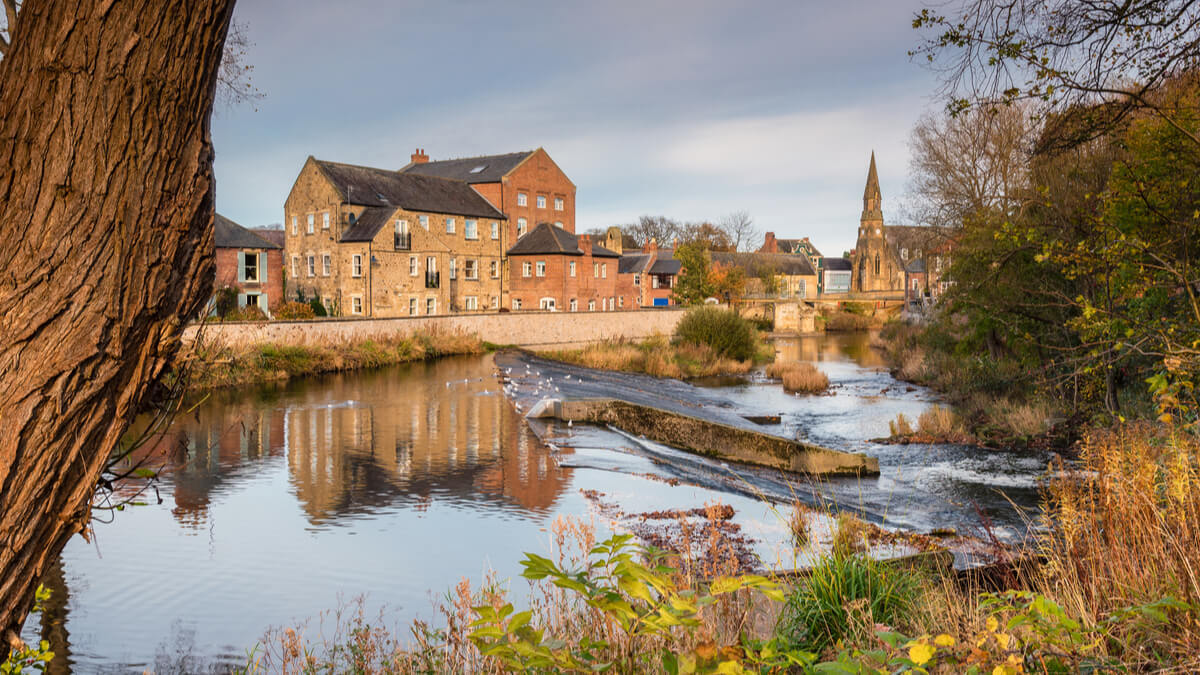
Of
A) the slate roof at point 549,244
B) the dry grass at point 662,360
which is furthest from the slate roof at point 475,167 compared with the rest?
the dry grass at point 662,360

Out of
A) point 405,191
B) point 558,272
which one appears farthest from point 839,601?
point 558,272

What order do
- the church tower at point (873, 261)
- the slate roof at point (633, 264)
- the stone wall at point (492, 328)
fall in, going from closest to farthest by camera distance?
the stone wall at point (492, 328) < the slate roof at point (633, 264) < the church tower at point (873, 261)

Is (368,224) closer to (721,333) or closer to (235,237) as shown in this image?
(235,237)

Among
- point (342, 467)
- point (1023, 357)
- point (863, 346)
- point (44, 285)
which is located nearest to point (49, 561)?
point (44, 285)

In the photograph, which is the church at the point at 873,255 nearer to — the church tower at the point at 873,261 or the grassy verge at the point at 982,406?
the church tower at the point at 873,261

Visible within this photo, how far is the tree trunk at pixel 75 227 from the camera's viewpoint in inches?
101

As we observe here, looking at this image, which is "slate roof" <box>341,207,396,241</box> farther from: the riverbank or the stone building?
the riverbank

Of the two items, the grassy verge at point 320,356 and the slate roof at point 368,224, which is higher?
the slate roof at point 368,224

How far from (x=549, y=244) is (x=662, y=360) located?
23.5 m

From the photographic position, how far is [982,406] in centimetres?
2000

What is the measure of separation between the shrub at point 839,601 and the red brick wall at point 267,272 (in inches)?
1789

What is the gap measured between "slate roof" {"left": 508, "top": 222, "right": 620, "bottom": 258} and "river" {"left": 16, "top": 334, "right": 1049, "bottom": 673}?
34.1m

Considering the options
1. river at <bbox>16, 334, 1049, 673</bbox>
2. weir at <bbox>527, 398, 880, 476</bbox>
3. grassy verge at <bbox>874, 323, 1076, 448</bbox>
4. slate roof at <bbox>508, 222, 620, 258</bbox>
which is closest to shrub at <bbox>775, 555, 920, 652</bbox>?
river at <bbox>16, 334, 1049, 673</bbox>

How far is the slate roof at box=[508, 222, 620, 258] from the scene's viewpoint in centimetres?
5469
